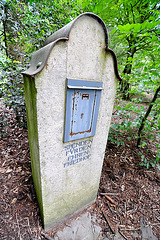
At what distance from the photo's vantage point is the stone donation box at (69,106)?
100 cm

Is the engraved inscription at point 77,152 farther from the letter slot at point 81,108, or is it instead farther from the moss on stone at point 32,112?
the moss on stone at point 32,112

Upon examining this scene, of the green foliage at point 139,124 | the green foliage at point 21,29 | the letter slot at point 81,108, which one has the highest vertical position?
the green foliage at point 21,29

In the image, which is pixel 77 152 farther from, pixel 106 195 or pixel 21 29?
pixel 21 29

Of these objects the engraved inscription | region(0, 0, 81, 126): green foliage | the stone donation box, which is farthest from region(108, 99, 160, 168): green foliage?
region(0, 0, 81, 126): green foliage

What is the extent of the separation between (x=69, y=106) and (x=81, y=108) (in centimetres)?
16

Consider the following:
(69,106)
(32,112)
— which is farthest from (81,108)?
(32,112)

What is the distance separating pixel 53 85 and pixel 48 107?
21 centimetres

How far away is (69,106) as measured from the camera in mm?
1173

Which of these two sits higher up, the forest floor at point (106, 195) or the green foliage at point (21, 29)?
the green foliage at point (21, 29)

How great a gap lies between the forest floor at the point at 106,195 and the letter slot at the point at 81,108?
1.51m

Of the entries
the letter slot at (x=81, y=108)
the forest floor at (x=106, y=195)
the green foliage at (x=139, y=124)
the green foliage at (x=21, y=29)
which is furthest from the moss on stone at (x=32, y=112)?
the green foliage at (x=139, y=124)

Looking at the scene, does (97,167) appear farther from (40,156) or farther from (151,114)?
(151,114)

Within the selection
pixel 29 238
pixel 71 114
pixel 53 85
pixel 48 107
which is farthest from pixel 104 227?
pixel 53 85

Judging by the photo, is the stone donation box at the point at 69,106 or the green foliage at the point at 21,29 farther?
the green foliage at the point at 21,29
